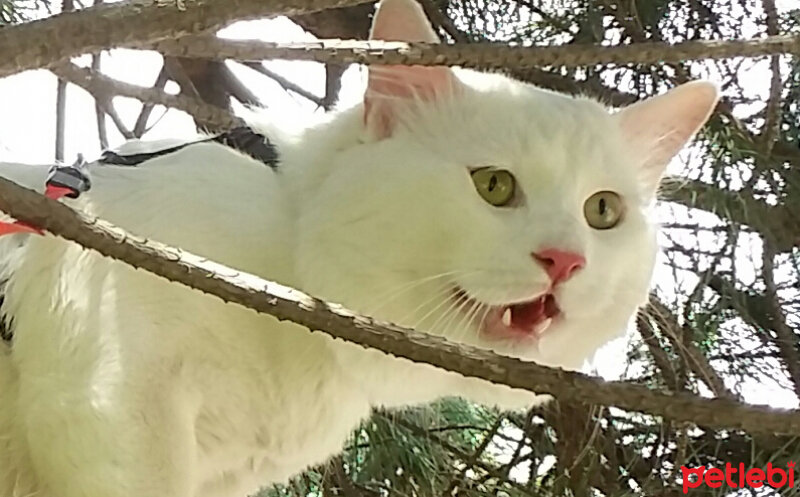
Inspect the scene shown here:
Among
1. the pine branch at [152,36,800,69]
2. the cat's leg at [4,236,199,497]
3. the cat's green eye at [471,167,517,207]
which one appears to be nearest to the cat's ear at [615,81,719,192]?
the cat's green eye at [471,167,517,207]

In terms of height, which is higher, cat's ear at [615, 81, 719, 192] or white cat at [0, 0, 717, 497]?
cat's ear at [615, 81, 719, 192]

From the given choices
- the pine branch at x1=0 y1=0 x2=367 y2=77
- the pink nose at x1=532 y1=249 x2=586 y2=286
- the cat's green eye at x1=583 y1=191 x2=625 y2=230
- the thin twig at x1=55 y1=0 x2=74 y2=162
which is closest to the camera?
the pine branch at x1=0 y1=0 x2=367 y2=77

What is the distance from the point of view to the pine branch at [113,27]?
1.16 feet

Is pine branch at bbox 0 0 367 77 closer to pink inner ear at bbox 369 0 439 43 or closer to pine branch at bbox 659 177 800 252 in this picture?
pink inner ear at bbox 369 0 439 43

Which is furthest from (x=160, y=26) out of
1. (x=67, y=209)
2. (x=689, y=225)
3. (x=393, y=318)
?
(x=689, y=225)

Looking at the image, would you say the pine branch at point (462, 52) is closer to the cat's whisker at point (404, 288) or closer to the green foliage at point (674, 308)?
the cat's whisker at point (404, 288)

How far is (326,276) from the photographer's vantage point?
27.5 inches

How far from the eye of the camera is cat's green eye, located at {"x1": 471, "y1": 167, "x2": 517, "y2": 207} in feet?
2.24

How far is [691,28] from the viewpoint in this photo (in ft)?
3.15

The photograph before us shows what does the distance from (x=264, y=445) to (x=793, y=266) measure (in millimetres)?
512

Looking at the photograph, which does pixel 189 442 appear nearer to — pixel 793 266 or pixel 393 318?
pixel 393 318

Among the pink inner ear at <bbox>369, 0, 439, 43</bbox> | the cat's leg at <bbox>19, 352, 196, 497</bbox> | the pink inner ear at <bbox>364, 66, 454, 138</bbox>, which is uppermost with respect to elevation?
the pink inner ear at <bbox>369, 0, 439, 43</bbox>

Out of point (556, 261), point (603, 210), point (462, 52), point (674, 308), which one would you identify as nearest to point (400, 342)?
point (462, 52)

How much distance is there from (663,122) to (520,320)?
233 mm
